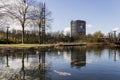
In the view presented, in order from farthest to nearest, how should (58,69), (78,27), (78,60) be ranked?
(78,27) → (78,60) → (58,69)

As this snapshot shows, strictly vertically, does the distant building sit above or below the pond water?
above

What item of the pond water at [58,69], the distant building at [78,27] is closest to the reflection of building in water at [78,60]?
the pond water at [58,69]

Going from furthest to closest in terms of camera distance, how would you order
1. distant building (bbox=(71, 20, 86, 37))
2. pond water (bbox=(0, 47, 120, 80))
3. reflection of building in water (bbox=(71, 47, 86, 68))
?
1. distant building (bbox=(71, 20, 86, 37))
2. reflection of building in water (bbox=(71, 47, 86, 68))
3. pond water (bbox=(0, 47, 120, 80))

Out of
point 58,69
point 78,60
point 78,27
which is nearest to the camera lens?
point 58,69

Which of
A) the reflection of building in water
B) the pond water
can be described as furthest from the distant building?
the pond water

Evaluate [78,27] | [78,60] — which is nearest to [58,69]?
[78,60]

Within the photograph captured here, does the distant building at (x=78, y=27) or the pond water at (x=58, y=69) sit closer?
the pond water at (x=58, y=69)

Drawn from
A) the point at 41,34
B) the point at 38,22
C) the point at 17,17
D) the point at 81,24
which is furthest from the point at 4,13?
the point at 81,24

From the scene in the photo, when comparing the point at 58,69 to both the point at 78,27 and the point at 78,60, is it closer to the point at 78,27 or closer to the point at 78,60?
the point at 78,60

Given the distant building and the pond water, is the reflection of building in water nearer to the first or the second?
the pond water

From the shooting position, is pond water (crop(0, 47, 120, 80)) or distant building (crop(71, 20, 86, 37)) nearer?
pond water (crop(0, 47, 120, 80))

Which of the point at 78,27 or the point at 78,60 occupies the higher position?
the point at 78,27

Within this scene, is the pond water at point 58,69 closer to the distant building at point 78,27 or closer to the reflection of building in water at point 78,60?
the reflection of building in water at point 78,60

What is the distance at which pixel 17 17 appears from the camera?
43688 millimetres
